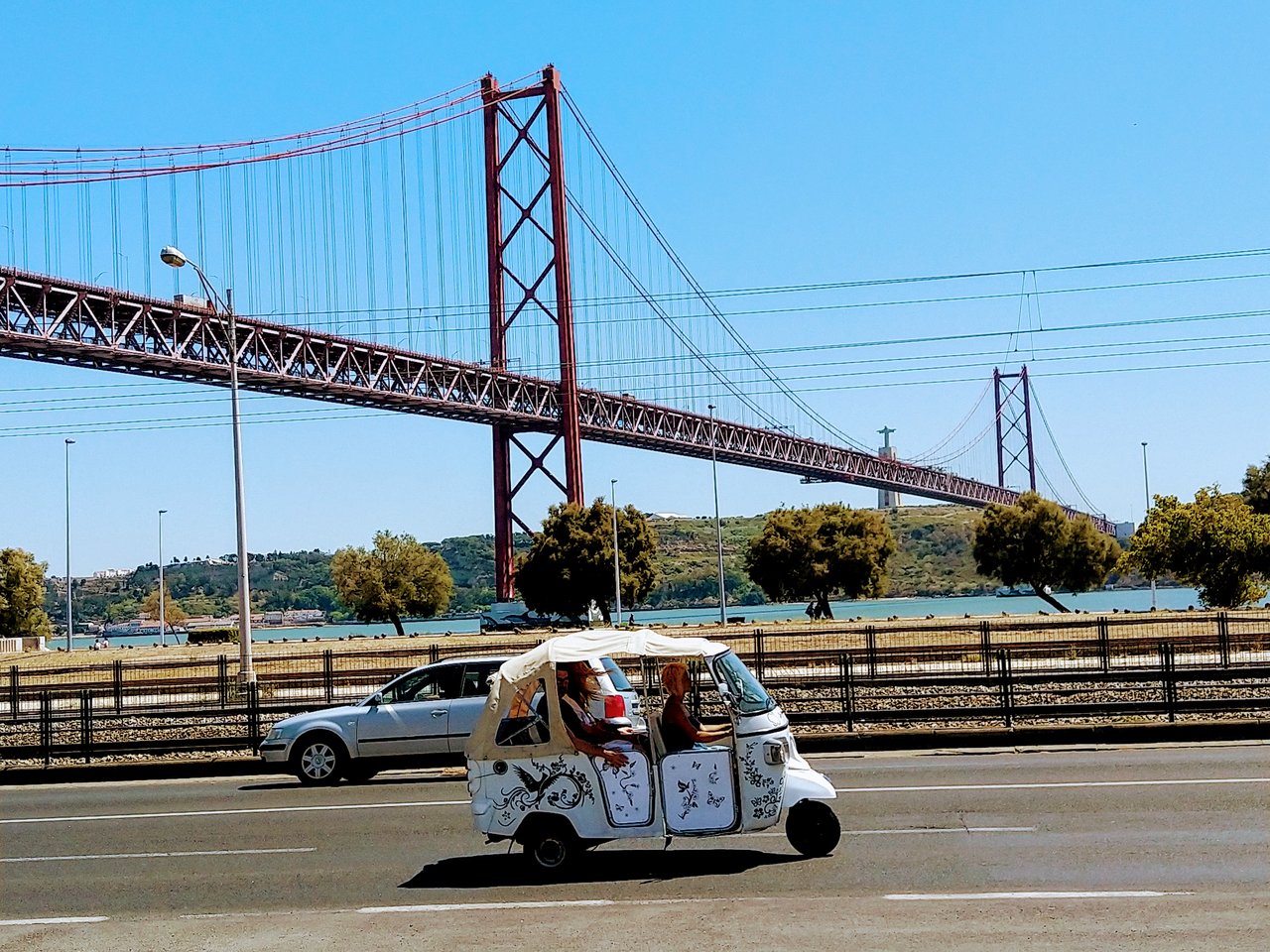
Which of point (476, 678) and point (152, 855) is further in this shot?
point (476, 678)

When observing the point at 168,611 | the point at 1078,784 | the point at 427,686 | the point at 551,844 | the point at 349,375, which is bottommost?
the point at 1078,784

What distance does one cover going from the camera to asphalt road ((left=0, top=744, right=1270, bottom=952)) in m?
Answer: 8.88

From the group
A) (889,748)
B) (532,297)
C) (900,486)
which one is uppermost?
(532,297)

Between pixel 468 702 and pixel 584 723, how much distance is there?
727cm

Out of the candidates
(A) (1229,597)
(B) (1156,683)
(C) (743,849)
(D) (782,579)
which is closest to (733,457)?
(D) (782,579)

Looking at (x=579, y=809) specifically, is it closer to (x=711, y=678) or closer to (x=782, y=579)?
(x=711, y=678)

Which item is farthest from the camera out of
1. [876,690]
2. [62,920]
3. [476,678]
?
[876,690]

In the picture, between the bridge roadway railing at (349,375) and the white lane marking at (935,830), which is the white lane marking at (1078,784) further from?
the bridge roadway railing at (349,375)

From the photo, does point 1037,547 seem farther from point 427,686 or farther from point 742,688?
point 742,688

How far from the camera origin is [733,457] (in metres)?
84.2

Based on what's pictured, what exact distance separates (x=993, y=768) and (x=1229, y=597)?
140ft

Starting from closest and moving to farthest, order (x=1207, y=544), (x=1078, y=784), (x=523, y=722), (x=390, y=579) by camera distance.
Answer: (x=523, y=722) → (x=1078, y=784) → (x=1207, y=544) → (x=390, y=579)

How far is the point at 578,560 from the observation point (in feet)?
232

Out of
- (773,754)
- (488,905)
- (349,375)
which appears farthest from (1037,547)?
(488,905)
